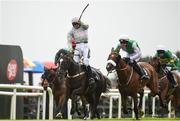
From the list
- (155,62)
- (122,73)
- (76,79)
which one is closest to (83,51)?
(76,79)

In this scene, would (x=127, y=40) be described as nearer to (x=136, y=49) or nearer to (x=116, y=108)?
(x=136, y=49)

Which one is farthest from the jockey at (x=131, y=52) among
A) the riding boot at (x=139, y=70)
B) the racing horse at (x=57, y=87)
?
the racing horse at (x=57, y=87)

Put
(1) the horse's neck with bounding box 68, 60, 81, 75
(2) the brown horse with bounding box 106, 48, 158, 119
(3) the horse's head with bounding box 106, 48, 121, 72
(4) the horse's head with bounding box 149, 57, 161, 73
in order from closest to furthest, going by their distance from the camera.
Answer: (3) the horse's head with bounding box 106, 48, 121, 72 → (2) the brown horse with bounding box 106, 48, 158, 119 → (1) the horse's neck with bounding box 68, 60, 81, 75 → (4) the horse's head with bounding box 149, 57, 161, 73

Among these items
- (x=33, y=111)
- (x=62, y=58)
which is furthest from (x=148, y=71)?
(x=33, y=111)

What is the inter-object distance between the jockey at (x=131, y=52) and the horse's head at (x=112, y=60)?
54cm

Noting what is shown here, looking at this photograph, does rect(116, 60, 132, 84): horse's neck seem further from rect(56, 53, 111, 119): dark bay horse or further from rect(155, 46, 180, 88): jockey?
rect(155, 46, 180, 88): jockey

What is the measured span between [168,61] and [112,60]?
182 inches

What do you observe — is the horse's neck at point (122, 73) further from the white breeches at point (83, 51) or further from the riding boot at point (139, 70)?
the white breeches at point (83, 51)

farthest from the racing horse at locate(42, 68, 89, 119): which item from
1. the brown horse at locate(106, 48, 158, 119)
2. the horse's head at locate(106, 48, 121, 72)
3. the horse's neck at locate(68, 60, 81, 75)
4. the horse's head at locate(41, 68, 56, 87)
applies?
the horse's head at locate(106, 48, 121, 72)

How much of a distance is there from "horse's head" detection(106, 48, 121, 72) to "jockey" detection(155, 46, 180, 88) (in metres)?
3.86

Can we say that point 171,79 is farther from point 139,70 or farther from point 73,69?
point 73,69

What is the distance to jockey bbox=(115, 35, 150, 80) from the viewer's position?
18.8 m

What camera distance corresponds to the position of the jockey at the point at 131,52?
18781 mm

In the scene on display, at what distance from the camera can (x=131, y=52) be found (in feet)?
62.1
